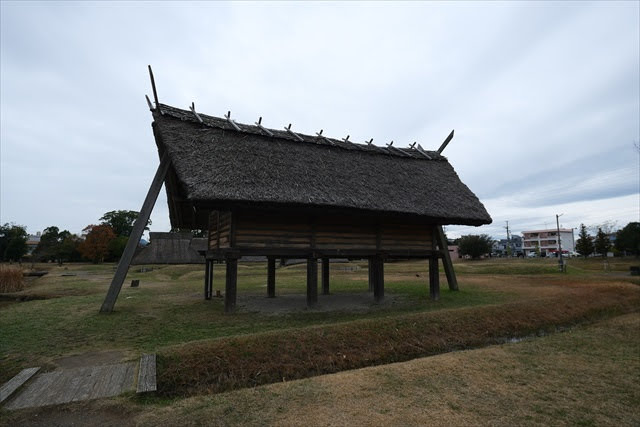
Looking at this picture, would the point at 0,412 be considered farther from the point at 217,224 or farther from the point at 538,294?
the point at 538,294

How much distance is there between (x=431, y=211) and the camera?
1284 centimetres

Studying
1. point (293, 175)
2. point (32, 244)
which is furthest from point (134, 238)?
point (32, 244)

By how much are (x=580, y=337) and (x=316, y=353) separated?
7872mm

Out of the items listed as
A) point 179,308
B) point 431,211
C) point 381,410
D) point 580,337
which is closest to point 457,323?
point 580,337

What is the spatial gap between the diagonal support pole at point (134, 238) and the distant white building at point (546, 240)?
116 m

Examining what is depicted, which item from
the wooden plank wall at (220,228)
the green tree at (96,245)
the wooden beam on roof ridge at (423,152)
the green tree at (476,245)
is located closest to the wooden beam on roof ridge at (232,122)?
the wooden plank wall at (220,228)

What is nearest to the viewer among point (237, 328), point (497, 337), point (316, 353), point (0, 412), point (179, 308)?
point (0, 412)

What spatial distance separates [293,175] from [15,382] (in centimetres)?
820

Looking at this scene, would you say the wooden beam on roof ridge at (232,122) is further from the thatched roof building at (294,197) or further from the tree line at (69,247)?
the tree line at (69,247)

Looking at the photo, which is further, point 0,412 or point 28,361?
point 28,361

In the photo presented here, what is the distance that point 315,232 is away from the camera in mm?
11992

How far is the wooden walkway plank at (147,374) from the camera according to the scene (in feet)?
17.1

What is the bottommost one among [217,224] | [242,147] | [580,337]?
[580,337]

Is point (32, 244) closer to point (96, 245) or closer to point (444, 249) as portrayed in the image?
point (96, 245)
